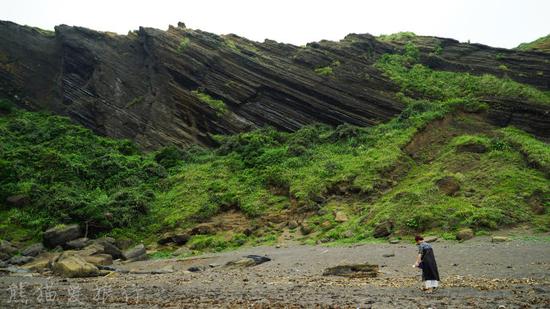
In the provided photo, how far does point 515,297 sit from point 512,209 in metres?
14.3

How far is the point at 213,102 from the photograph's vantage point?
4672cm

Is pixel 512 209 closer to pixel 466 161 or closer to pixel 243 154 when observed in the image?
pixel 466 161

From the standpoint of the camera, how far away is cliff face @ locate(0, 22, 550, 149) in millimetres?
45219

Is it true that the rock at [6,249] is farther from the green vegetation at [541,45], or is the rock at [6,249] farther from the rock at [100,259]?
the green vegetation at [541,45]

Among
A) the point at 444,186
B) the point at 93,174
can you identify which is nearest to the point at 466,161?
the point at 444,186

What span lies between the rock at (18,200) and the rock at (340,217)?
833 inches

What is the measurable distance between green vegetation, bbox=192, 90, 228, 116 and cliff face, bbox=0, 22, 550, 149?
17cm

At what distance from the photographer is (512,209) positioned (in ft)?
75.2

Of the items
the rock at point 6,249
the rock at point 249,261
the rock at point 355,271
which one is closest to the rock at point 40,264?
the rock at point 6,249

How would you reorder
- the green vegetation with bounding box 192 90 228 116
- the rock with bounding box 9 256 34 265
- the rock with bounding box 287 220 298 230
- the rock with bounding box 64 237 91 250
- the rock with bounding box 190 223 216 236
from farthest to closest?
1. the green vegetation with bounding box 192 90 228 116
2. the rock with bounding box 190 223 216 236
3. the rock with bounding box 287 220 298 230
4. the rock with bounding box 64 237 91 250
5. the rock with bounding box 9 256 34 265

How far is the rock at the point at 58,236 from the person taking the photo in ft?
89.4

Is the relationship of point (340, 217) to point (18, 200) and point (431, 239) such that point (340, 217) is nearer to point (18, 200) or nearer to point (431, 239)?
point (431, 239)

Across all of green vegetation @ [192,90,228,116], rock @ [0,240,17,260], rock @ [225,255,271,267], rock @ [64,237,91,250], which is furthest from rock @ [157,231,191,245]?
green vegetation @ [192,90,228,116]

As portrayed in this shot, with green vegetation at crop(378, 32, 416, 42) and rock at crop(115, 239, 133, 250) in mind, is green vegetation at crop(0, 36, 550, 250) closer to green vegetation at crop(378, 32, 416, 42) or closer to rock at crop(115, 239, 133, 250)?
rock at crop(115, 239, 133, 250)
